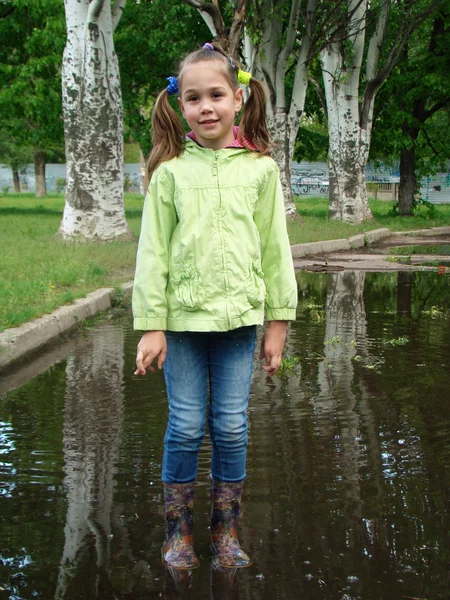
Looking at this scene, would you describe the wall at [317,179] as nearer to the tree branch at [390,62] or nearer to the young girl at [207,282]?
the tree branch at [390,62]

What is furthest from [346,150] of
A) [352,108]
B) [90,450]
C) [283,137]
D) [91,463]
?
[91,463]

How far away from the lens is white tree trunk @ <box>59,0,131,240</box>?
1427cm

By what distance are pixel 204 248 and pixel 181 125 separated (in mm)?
470

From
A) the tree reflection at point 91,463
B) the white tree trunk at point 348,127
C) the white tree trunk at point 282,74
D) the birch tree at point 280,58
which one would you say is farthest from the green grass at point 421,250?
the tree reflection at point 91,463

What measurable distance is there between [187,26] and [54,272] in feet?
66.2

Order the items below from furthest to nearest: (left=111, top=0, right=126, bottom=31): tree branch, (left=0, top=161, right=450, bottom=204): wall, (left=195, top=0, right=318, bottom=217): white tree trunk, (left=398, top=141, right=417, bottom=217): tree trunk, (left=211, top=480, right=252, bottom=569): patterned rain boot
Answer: (left=0, top=161, right=450, bottom=204): wall < (left=398, top=141, right=417, bottom=217): tree trunk < (left=195, top=0, right=318, bottom=217): white tree trunk < (left=111, top=0, right=126, bottom=31): tree branch < (left=211, top=480, right=252, bottom=569): patterned rain boot

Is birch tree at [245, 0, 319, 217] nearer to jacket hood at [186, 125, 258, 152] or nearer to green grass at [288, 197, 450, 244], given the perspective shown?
green grass at [288, 197, 450, 244]

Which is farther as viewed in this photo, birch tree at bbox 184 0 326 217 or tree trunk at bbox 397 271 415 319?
birch tree at bbox 184 0 326 217

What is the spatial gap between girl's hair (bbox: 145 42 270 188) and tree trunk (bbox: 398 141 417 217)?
26.4 meters

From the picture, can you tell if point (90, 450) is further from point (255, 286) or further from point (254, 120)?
point (254, 120)

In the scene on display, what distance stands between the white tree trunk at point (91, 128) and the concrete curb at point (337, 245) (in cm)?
298

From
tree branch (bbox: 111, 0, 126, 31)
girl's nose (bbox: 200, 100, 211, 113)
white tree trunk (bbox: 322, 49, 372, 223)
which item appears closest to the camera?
girl's nose (bbox: 200, 100, 211, 113)

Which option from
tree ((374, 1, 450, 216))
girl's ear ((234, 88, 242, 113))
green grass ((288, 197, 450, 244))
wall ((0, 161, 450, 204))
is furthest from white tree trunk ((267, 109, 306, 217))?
wall ((0, 161, 450, 204))

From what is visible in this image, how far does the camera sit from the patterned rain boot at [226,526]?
3.01m
